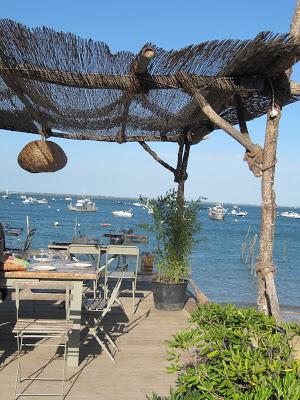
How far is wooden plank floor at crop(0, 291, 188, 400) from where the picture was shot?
133 inches

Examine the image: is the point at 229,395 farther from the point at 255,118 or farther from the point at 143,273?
the point at 143,273

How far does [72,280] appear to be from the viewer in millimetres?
3873

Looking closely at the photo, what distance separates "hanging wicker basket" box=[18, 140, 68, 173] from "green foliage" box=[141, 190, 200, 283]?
1.74 meters

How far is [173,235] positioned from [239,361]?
4.43m

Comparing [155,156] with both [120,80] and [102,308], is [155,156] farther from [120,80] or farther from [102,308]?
[120,80]

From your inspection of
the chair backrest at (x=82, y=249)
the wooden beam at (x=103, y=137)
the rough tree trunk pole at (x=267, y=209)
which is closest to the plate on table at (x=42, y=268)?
the rough tree trunk pole at (x=267, y=209)

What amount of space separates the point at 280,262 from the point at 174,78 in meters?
24.7

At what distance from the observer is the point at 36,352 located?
421 cm

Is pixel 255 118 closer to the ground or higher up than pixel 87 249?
higher up

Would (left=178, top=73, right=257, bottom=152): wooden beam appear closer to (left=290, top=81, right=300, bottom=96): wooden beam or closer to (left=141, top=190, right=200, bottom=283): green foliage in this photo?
(left=290, top=81, right=300, bottom=96): wooden beam

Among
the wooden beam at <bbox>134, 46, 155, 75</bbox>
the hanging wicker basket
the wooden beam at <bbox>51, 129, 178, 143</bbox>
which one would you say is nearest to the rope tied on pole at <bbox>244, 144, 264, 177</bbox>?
the wooden beam at <bbox>134, 46, 155, 75</bbox>

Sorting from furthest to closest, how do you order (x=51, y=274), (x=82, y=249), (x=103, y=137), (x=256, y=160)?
(x=103, y=137), (x=82, y=249), (x=51, y=274), (x=256, y=160)

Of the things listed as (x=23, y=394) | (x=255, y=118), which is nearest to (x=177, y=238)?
(x=255, y=118)

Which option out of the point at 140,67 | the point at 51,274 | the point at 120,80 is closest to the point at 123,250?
the point at 51,274
